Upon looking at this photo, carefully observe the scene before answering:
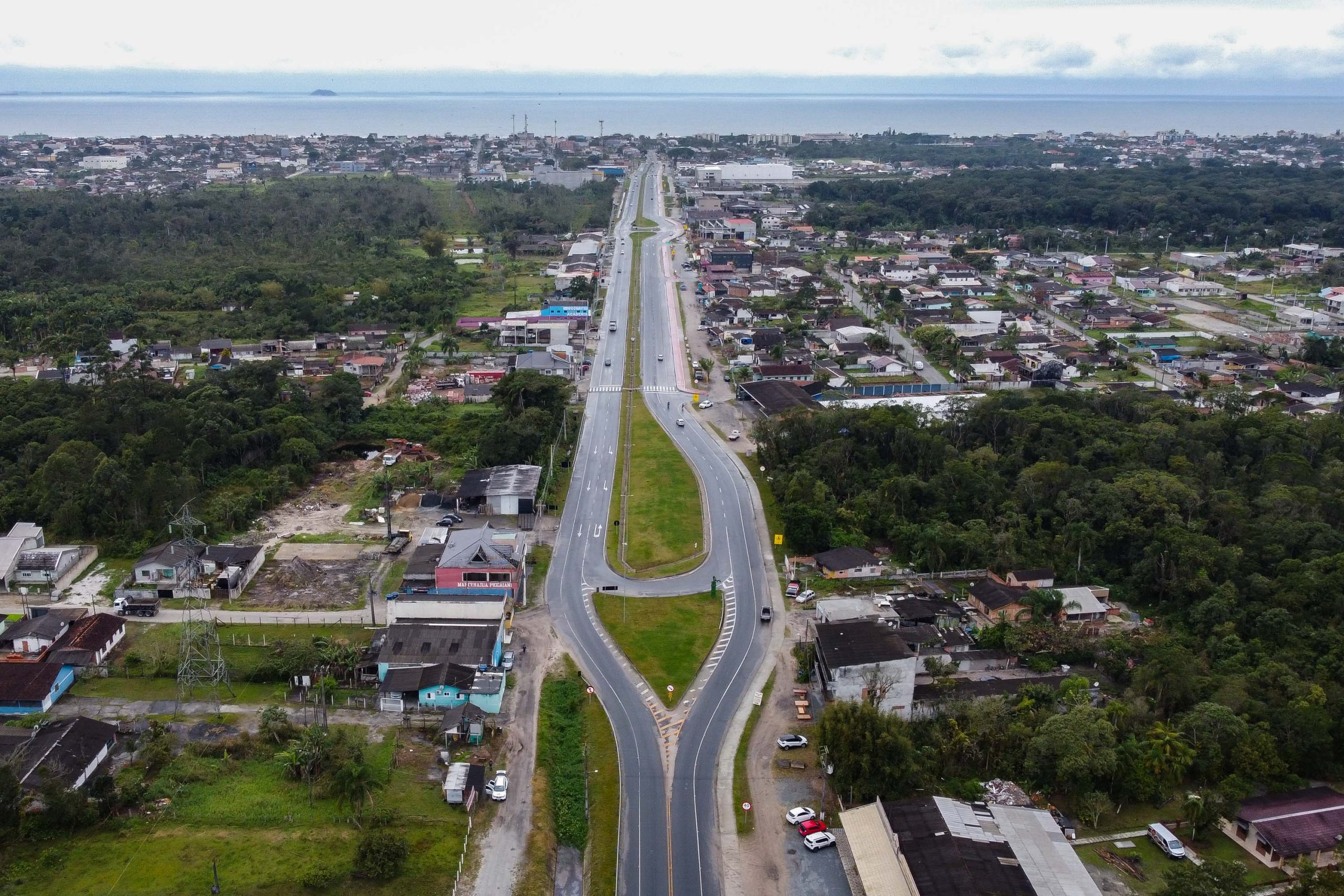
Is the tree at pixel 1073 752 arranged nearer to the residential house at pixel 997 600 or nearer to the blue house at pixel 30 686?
the residential house at pixel 997 600

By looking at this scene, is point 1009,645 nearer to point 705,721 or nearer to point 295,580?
point 705,721

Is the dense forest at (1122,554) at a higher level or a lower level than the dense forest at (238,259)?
lower

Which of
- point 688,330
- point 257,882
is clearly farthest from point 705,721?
point 688,330

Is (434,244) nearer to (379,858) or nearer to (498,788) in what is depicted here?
(498,788)

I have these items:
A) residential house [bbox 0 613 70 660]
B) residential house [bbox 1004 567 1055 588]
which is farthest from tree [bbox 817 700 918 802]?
residential house [bbox 0 613 70 660]

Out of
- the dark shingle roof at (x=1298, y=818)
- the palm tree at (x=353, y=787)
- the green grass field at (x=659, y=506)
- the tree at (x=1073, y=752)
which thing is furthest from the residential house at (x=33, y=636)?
the dark shingle roof at (x=1298, y=818)

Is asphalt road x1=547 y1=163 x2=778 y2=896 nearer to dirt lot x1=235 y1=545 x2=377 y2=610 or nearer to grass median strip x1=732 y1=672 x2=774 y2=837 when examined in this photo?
grass median strip x1=732 y1=672 x2=774 y2=837
